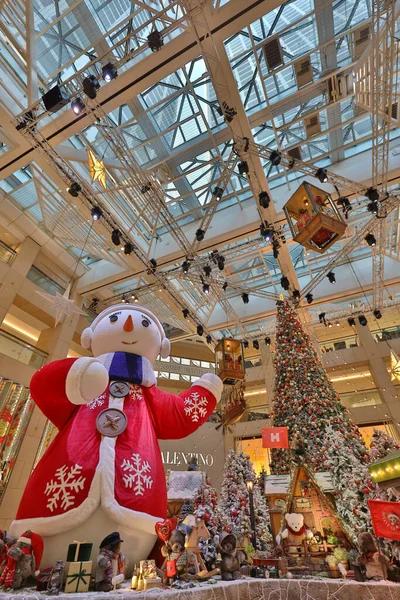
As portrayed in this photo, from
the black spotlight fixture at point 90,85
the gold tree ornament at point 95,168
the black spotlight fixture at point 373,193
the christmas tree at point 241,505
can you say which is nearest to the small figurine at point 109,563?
the christmas tree at point 241,505

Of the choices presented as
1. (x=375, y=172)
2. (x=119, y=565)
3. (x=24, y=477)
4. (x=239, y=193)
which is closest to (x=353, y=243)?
(x=375, y=172)

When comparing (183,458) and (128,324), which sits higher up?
(183,458)

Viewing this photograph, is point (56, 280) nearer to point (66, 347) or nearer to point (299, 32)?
point (66, 347)

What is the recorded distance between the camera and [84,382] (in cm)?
283

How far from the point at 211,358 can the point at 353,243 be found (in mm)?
10565

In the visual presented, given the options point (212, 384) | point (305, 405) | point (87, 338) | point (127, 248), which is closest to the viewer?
point (212, 384)

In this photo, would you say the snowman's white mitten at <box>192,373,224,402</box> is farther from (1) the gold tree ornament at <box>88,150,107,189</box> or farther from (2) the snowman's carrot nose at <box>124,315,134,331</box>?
(1) the gold tree ornament at <box>88,150,107,189</box>

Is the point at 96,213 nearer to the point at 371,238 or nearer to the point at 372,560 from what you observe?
A: the point at 371,238

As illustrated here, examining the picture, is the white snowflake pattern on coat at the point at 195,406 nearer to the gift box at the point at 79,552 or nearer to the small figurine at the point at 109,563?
the small figurine at the point at 109,563

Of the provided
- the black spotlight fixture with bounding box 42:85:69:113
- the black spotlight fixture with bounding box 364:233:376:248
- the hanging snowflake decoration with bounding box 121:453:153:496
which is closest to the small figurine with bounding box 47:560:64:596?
the hanging snowflake decoration with bounding box 121:453:153:496

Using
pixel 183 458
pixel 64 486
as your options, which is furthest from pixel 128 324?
pixel 183 458

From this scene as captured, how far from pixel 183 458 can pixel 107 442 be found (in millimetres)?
10639

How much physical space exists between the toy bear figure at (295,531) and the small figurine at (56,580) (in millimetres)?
3257

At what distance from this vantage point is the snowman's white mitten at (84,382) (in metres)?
2.84
